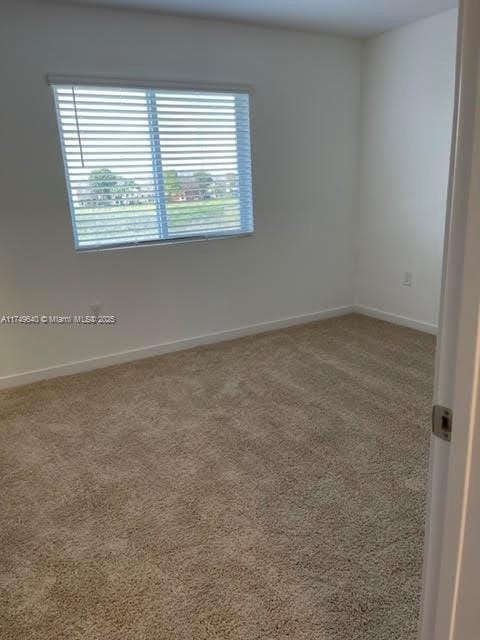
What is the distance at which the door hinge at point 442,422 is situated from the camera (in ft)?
2.25

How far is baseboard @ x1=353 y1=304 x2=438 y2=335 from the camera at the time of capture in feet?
13.1

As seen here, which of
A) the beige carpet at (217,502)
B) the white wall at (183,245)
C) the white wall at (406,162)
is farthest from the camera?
the white wall at (406,162)

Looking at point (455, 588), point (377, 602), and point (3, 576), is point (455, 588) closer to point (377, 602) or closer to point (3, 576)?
point (377, 602)

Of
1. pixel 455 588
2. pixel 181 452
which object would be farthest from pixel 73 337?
pixel 455 588

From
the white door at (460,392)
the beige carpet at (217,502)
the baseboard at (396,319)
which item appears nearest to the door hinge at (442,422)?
the white door at (460,392)

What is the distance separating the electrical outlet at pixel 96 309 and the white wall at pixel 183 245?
0.04 m

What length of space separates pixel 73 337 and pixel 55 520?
1.71 metres

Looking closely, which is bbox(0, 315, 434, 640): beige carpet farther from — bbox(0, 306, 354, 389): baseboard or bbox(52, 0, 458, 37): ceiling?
bbox(52, 0, 458, 37): ceiling

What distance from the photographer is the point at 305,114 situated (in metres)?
3.99

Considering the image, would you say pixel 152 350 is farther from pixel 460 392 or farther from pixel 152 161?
pixel 460 392

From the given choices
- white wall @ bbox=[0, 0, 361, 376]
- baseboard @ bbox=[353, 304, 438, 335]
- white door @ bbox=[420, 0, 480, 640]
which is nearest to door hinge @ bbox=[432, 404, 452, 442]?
white door @ bbox=[420, 0, 480, 640]

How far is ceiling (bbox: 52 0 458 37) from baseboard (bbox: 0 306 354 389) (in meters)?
2.36

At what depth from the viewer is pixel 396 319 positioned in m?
4.30

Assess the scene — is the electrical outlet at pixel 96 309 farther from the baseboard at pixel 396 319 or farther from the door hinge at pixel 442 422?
the door hinge at pixel 442 422
